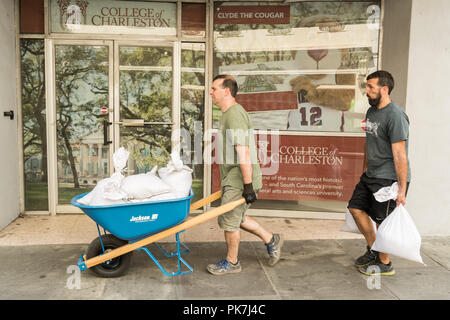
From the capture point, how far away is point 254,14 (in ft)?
18.7

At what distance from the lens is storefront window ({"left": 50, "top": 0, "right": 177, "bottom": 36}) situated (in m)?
5.59

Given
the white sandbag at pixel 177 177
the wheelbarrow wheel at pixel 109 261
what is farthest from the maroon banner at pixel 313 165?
the wheelbarrow wheel at pixel 109 261

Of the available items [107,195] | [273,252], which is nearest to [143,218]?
[107,195]

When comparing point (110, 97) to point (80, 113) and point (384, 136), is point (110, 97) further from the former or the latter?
point (384, 136)

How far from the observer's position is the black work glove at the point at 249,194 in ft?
11.7

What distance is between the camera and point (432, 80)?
4.90 m

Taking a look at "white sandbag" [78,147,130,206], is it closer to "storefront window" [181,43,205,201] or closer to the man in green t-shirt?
the man in green t-shirt

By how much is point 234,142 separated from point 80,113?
304 centimetres

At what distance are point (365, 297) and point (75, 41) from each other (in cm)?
465

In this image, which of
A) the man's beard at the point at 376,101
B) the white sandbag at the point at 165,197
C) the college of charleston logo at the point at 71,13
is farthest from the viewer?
the college of charleston logo at the point at 71,13

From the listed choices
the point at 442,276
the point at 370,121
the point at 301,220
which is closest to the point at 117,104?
the point at 301,220

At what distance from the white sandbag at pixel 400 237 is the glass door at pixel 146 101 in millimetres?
3221

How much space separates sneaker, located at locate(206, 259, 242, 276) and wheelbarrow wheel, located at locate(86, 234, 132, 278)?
0.74 meters

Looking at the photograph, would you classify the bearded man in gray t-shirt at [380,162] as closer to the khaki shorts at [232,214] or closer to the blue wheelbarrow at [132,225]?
the khaki shorts at [232,214]
